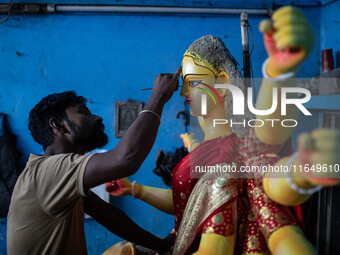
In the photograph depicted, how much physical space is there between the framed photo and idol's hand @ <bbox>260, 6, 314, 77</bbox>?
1.97m

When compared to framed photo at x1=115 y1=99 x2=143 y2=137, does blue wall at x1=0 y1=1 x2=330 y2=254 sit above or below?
above

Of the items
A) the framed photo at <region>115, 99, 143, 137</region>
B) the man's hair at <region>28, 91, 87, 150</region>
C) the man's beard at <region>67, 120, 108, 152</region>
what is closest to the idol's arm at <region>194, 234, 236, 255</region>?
the man's beard at <region>67, 120, 108, 152</region>

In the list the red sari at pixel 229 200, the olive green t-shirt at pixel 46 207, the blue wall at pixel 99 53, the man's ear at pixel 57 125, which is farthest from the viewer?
the blue wall at pixel 99 53

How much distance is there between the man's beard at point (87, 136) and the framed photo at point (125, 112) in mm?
1151

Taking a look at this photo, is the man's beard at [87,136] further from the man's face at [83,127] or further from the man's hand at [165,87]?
the man's hand at [165,87]

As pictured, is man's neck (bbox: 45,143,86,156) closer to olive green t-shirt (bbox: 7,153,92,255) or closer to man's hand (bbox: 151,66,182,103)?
olive green t-shirt (bbox: 7,153,92,255)

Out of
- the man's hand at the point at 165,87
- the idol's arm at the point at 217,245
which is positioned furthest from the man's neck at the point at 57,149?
the idol's arm at the point at 217,245

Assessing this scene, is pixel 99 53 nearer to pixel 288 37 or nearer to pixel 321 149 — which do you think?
pixel 288 37

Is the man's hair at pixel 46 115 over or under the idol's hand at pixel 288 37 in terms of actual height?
under

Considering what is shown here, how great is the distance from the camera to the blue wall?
2537 mm

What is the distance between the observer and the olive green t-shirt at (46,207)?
3.59 ft

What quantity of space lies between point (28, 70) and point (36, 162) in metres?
1.63

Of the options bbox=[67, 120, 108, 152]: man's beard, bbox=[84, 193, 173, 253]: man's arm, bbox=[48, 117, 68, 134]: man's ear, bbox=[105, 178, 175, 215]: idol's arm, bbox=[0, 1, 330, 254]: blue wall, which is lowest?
bbox=[84, 193, 173, 253]: man's arm

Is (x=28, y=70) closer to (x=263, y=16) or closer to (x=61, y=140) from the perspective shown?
(x=61, y=140)
